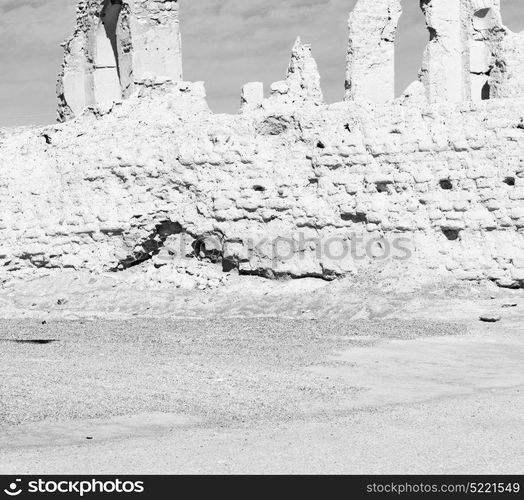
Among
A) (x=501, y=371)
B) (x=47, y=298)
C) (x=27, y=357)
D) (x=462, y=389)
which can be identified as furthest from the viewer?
(x=47, y=298)

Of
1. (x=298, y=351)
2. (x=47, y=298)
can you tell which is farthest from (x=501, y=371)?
(x=47, y=298)

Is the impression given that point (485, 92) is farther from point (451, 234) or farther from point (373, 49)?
point (451, 234)

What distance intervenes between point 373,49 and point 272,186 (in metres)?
8.89

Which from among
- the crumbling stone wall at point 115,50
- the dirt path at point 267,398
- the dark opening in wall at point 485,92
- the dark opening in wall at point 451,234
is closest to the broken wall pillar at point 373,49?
the dark opening in wall at point 485,92

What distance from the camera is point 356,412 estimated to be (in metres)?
6.55

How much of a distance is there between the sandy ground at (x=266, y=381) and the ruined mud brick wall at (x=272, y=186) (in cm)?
57

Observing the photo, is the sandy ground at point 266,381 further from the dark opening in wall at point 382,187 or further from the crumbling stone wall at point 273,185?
the dark opening in wall at point 382,187

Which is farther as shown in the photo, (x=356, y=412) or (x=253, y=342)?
(x=253, y=342)

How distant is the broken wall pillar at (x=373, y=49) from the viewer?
20578 mm

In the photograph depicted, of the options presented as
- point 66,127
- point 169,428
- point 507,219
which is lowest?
point 169,428

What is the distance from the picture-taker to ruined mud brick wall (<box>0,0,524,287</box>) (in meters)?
12.2

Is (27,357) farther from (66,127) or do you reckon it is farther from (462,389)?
(66,127)

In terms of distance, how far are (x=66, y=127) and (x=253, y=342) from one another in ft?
19.2

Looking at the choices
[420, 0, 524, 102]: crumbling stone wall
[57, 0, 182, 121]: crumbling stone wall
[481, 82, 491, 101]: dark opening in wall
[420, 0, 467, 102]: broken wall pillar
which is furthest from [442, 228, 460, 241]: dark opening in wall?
[420, 0, 467, 102]: broken wall pillar
